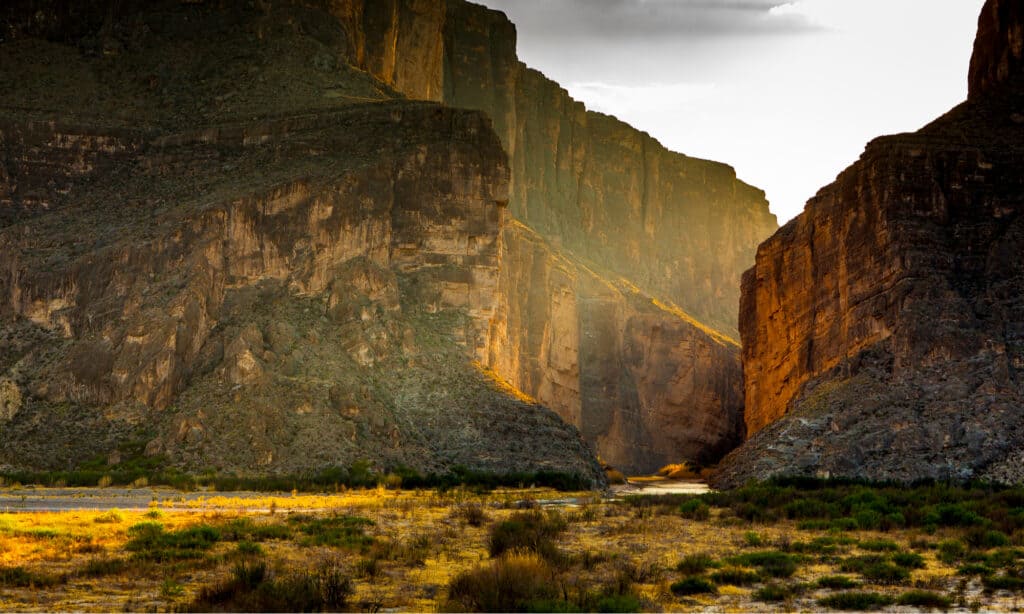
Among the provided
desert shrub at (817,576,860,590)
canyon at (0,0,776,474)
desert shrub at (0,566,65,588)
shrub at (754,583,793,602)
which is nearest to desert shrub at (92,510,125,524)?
desert shrub at (0,566,65,588)

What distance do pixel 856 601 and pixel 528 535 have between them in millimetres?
12222

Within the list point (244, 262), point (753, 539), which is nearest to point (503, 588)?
point (753, 539)

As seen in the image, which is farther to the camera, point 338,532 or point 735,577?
point 338,532

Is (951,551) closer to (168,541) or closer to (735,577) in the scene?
(735,577)

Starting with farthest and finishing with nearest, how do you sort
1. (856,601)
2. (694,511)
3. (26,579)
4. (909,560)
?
(694,511)
(909,560)
(26,579)
(856,601)

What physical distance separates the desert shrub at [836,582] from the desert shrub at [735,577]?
1513 millimetres

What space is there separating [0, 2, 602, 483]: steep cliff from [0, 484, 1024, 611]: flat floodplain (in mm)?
24855

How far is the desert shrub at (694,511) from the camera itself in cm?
4882

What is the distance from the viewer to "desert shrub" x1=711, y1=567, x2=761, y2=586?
29.2 m

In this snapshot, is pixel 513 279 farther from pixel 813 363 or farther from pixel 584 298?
pixel 813 363

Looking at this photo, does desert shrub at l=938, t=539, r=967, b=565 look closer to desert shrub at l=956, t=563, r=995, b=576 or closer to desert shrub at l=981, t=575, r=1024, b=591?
desert shrub at l=956, t=563, r=995, b=576

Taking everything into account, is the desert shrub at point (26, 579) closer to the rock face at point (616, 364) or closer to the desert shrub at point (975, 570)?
the desert shrub at point (975, 570)

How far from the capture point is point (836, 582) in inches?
1130

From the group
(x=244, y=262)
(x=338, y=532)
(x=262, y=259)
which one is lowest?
(x=338, y=532)
